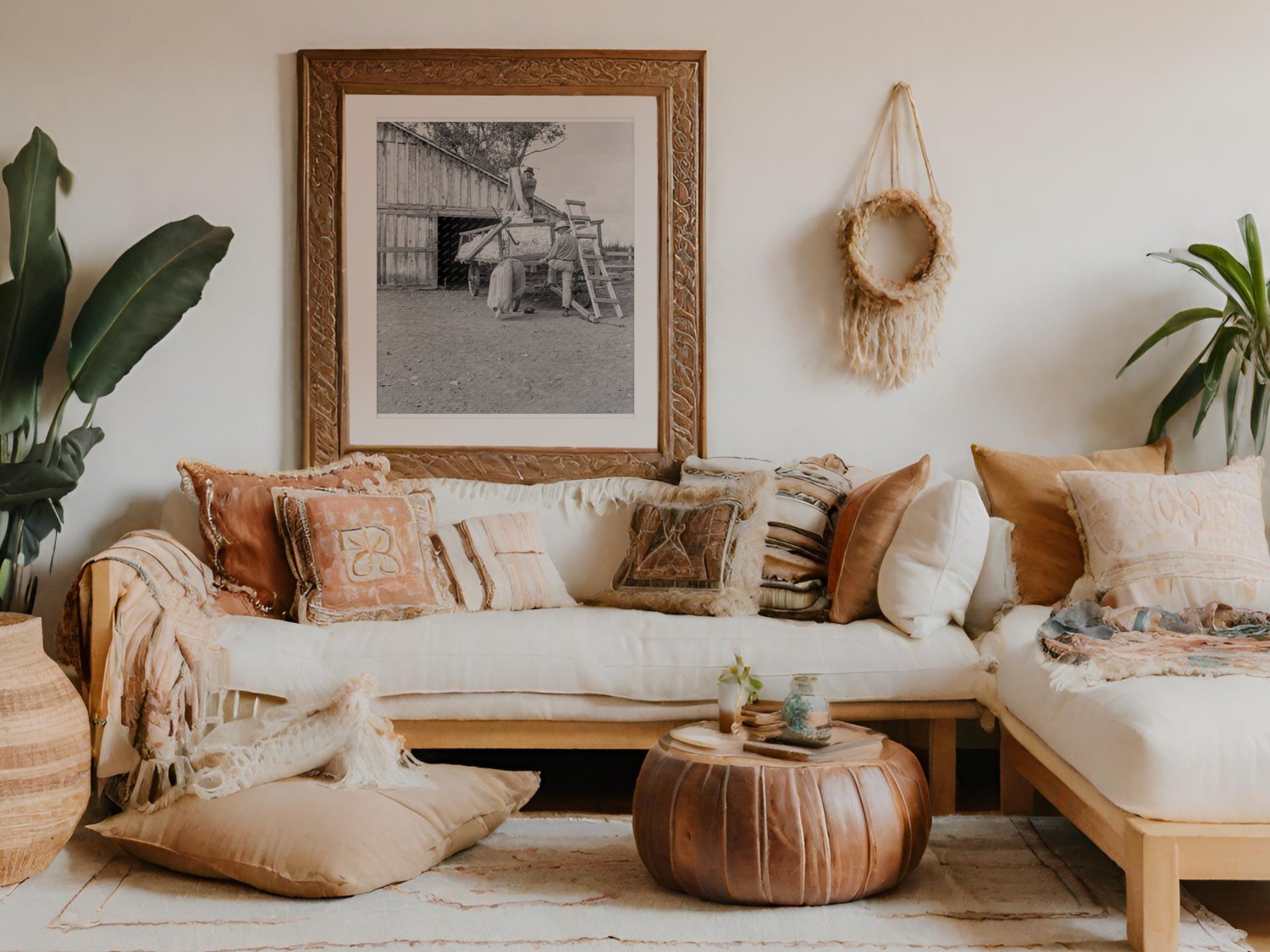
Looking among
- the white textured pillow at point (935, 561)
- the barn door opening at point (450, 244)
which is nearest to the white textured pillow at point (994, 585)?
the white textured pillow at point (935, 561)

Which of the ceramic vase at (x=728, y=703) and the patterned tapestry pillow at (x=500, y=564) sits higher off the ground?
the patterned tapestry pillow at (x=500, y=564)

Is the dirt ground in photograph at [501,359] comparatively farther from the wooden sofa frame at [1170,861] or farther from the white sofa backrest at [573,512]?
the wooden sofa frame at [1170,861]

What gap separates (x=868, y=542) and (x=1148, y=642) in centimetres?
77

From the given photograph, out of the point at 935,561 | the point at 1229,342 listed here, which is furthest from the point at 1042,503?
the point at 1229,342

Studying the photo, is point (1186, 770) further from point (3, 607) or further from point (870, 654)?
point (3, 607)

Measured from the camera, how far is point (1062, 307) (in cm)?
371

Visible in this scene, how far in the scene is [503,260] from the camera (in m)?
3.71

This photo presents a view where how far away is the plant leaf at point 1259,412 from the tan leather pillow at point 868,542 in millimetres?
1045

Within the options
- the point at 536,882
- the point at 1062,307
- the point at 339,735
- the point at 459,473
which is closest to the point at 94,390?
the point at 459,473

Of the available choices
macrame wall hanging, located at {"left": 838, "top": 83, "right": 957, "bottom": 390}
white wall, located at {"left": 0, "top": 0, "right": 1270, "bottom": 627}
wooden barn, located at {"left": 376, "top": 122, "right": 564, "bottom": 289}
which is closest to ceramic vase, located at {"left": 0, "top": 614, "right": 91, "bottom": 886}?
white wall, located at {"left": 0, "top": 0, "right": 1270, "bottom": 627}

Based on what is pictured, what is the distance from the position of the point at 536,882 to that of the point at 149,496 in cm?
208

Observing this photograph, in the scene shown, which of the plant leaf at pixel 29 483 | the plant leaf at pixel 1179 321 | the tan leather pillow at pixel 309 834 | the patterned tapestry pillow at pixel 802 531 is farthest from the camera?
the plant leaf at pixel 1179 321

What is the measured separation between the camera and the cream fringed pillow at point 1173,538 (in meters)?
2.90

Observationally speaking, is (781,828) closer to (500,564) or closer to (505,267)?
(500,564)
